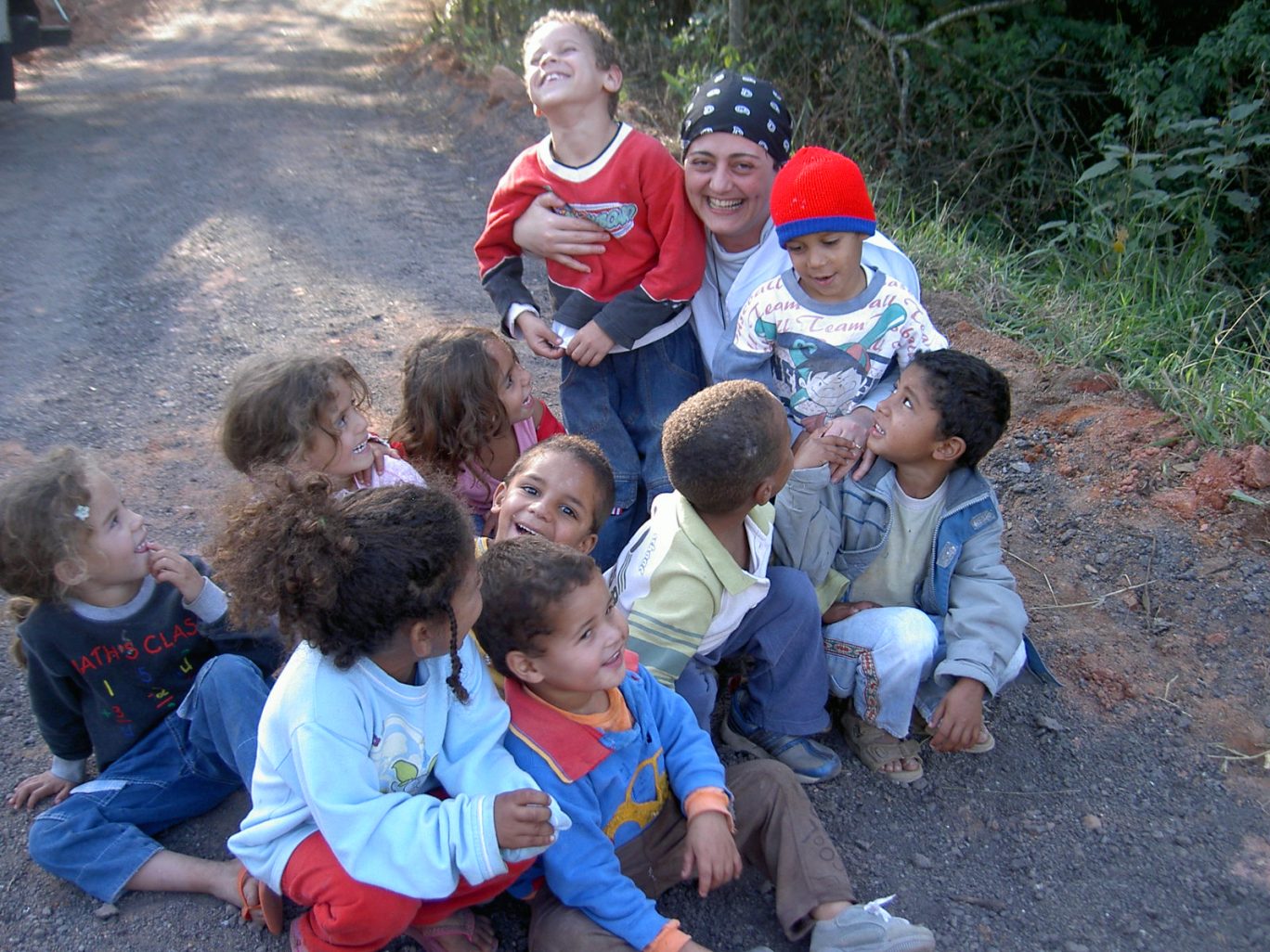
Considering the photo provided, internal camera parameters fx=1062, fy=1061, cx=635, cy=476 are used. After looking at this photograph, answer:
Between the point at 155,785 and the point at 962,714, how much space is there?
1916 millimetres

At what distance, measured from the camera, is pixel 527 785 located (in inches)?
79.5

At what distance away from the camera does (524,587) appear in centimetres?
205

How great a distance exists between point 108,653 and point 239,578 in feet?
2.20

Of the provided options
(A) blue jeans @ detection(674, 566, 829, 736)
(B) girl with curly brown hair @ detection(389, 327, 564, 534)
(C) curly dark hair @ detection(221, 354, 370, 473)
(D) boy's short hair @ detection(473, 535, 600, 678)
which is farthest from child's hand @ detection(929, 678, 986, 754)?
(C) curly dark hair @ detection(221, 354, 370, 473)

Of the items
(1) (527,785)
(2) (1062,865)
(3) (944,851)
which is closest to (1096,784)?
(2) (1062,865)

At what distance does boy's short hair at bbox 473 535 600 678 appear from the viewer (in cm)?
204

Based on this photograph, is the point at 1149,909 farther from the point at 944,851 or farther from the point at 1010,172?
the point at 1010,172

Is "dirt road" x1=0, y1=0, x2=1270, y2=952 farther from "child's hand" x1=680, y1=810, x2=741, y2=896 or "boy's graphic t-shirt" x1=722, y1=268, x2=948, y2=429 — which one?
"boy's graphic t-shirt" x1=722, y1=268, x2=948, y2=429

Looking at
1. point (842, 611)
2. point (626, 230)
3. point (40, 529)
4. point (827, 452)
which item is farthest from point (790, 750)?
point (40, 529)

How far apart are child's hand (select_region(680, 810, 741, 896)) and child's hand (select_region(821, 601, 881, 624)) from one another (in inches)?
32.0

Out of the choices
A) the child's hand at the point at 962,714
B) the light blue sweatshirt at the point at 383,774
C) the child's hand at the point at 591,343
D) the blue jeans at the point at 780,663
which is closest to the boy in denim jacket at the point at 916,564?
the child's hand at the point at 962,714

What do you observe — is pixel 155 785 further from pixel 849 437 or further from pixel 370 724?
pixel 849 437

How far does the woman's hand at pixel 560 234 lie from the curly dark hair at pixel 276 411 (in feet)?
3.01

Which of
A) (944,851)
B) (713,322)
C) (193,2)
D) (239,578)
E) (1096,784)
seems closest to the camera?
(239,578)
